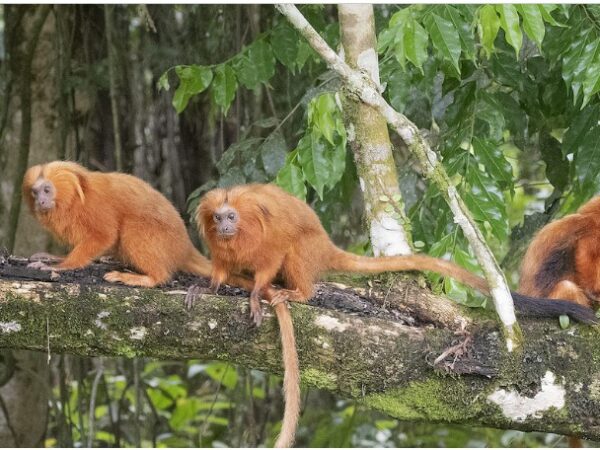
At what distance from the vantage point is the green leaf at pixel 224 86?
4.43m

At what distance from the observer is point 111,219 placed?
13.5 ft

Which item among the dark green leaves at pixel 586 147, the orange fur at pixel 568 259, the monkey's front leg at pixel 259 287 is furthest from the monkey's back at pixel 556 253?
the monkey's front leg at pixel 259 287

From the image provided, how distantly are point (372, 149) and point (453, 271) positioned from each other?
1.88ft

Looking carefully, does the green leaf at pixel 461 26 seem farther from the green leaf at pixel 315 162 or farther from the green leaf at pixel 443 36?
the green leaf at pixel 315 162

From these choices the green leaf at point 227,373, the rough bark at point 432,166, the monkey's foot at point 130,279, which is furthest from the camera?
the green leaf at point 227,373

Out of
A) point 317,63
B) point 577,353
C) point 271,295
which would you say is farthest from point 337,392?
point 317,63

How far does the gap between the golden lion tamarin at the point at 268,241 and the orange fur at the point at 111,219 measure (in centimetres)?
31

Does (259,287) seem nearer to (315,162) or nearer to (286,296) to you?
(286,296)

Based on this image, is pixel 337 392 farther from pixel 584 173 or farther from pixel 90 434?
pixel 90 434

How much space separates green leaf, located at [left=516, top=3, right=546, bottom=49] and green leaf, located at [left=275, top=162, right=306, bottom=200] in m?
1.12

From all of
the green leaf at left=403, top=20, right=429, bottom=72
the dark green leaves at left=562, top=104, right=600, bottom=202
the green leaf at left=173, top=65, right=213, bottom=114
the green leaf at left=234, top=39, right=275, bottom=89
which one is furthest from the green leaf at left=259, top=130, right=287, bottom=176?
the dark green leaves at left=562, top=104, right=600, bottom=202

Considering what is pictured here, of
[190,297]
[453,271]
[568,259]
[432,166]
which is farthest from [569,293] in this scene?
[190,297]

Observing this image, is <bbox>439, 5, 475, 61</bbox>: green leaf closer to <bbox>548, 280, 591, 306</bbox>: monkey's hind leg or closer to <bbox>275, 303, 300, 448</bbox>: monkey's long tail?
<bbox>548, 280, 591, 306</bbox>: monkey's hind leg

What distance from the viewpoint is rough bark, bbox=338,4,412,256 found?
361 cm
